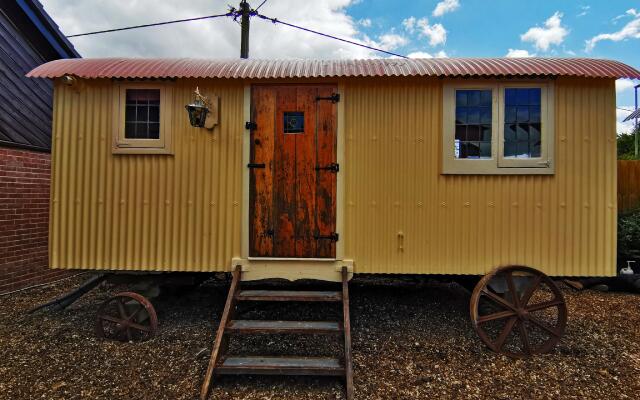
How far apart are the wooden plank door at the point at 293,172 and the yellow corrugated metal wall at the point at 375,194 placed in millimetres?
223

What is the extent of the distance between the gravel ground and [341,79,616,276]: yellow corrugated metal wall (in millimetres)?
962

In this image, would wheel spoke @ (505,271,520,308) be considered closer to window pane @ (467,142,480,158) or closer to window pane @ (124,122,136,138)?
window pane @ (467,142,480,158)

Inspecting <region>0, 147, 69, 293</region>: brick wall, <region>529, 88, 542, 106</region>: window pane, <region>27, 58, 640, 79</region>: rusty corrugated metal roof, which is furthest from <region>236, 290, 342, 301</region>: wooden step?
<region>0, 147, 69, 293</region>: brick wall

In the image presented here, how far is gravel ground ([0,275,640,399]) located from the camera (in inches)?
123

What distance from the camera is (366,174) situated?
4.11 metres

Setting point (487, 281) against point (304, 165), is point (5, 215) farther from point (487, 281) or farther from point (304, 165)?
point (487, 281)

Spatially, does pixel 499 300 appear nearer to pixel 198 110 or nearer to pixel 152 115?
pixel 198 110

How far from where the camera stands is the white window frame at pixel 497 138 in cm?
396

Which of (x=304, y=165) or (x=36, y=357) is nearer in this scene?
(x=36, y=357)

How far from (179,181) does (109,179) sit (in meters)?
0.91

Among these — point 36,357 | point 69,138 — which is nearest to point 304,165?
point 69,138

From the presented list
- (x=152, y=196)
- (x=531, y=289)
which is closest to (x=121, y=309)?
(x=152, y=196)

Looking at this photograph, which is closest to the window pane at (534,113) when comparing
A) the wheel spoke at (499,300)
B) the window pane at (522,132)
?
the window pane at (522,132)

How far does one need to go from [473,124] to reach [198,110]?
3.39 m
